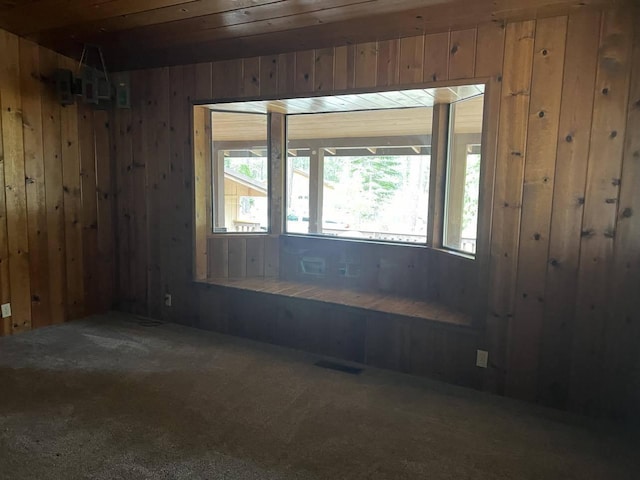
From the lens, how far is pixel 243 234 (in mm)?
4375

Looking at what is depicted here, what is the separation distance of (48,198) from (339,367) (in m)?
3.11

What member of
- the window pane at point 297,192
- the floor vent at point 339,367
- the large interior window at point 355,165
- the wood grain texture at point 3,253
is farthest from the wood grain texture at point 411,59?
the wood grain texture at point 3,253

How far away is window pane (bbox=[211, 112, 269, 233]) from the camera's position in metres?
4.31

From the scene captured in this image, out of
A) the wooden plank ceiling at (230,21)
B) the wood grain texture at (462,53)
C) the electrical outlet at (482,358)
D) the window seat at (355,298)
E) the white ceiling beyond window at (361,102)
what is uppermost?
the wooden plank ceiling at (230,21)

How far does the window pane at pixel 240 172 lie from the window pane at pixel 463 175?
175 centimetres

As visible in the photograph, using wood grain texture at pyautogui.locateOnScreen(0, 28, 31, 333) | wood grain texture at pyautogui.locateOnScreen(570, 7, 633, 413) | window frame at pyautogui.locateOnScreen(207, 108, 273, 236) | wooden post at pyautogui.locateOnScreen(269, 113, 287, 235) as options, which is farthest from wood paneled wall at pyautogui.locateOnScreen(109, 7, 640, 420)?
wood grain texture at pyautogui.locateOnScreen(0, 28, 31, 333)

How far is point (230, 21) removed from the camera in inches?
124

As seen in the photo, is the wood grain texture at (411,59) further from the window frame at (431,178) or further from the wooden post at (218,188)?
the wooden post at (218,188)

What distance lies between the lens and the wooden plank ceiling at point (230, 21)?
2715 mm

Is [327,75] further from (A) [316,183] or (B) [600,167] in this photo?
(B) [600,167]

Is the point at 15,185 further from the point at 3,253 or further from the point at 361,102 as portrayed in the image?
the point at 361,102

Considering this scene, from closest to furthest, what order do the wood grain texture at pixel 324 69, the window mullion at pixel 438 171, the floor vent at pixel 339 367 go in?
the floor vent at pixel 339 367, the wood grain texture at pixel 324 69, the window mullion at pixel 438 171

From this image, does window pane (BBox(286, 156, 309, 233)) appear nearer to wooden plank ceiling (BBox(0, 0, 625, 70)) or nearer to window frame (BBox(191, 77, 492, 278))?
window frame (BBox(191, 77, 492, 278))

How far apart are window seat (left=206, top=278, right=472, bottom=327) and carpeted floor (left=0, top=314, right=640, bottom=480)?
47 centimetres
